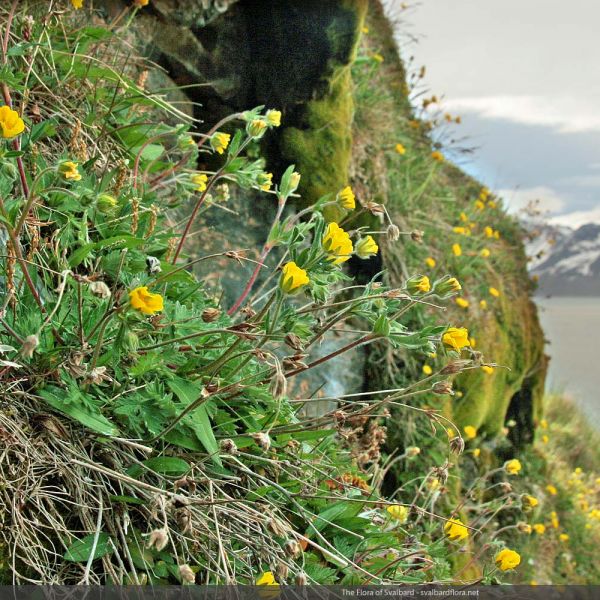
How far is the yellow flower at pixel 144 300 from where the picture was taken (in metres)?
1.32

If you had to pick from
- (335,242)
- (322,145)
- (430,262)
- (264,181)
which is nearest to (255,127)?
(264,181)

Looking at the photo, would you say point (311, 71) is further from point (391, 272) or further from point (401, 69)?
point (401, 69)

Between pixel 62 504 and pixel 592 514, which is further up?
pixel 62 504

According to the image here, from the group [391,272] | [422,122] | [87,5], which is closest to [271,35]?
[87,5]

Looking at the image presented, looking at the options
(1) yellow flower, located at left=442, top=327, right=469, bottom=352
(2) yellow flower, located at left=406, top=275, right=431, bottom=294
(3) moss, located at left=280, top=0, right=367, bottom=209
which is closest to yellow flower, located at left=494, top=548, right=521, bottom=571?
(1) yellow flower, located at left=442, top=327, right=469, bottom=352

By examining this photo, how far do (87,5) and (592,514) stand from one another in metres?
4.60

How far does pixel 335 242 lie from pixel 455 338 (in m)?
0.31

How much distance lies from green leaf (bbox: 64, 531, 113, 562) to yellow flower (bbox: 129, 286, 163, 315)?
1.46ft

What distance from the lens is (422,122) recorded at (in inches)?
218

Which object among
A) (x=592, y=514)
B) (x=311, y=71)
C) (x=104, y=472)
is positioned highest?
(x=311, y=71)

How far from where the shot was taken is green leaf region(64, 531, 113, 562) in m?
1.42

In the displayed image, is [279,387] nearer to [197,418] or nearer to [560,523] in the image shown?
[197,418]

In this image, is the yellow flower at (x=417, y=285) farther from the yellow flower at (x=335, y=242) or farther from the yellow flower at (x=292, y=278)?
the yellow flower at (x=292, y=278)

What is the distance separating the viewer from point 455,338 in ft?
4.99
